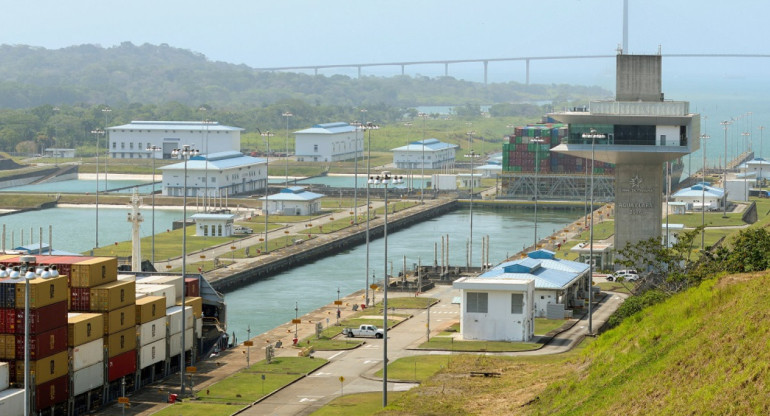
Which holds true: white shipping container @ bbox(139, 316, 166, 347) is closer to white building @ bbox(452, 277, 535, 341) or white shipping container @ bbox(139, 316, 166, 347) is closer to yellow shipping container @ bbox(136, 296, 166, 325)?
yellow shipping container @ bbox(136, 296, 166, 325)

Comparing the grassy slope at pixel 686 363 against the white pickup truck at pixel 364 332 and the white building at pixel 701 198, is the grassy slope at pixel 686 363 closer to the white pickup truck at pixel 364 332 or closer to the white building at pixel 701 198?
the white pickup truck at pixel 364 332

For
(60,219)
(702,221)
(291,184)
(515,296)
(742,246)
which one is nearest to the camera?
(742,246)

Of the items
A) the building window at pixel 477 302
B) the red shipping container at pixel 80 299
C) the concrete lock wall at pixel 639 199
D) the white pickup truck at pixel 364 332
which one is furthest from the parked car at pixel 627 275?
the red shipping container at pixel 80 299

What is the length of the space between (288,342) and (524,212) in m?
81.1

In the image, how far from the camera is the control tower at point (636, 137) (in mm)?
79000

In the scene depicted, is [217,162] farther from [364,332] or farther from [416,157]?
[364,332]

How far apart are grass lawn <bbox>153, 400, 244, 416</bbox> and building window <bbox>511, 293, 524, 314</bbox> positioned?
17024 millimetres

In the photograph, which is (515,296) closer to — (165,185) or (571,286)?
(571,286)

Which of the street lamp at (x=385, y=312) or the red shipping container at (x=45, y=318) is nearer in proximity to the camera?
the red shipping container at (x=45, y=318)

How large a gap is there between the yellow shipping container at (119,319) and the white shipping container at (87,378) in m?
1.48

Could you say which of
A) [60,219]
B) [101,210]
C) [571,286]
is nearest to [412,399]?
[571,286]

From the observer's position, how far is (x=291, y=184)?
167 meters

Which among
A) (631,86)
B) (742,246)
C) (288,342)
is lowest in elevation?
(288,342)

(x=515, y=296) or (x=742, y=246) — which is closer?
(x=742, y=246)
